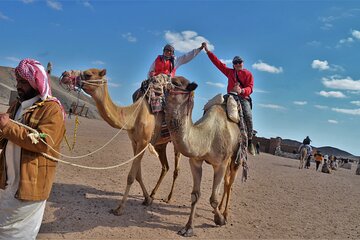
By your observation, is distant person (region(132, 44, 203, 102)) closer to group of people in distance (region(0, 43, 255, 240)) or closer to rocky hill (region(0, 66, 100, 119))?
group of people in distance (region(0, 43, 255, 240))

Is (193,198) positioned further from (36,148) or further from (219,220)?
(36,148)

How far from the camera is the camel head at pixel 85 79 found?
5840mm

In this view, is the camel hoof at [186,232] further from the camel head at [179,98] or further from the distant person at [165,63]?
the distant person at [165,63]

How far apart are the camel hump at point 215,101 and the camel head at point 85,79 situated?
86.5 inches

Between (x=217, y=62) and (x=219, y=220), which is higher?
(x=217, y=62)

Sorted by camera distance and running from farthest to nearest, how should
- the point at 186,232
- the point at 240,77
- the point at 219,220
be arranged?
1. the point at 240,77
2. the point at 219,220
3. the point at 186,232

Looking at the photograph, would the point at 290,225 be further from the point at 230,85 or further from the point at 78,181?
the point at 78,181

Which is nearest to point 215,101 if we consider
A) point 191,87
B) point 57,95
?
point 191,87

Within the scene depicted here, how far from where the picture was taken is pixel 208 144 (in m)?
6.20

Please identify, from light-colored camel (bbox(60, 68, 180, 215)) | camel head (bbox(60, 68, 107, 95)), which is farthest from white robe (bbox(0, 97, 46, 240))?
light-colored camel (bbox(60, 68, 180, 215))

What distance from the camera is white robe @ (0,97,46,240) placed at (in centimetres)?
353

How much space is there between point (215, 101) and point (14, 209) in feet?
14.8

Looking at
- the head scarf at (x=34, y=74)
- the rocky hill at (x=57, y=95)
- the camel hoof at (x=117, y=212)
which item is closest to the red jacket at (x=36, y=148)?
the head scarf at (x=34, y=74)

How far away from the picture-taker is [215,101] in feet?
23.7
